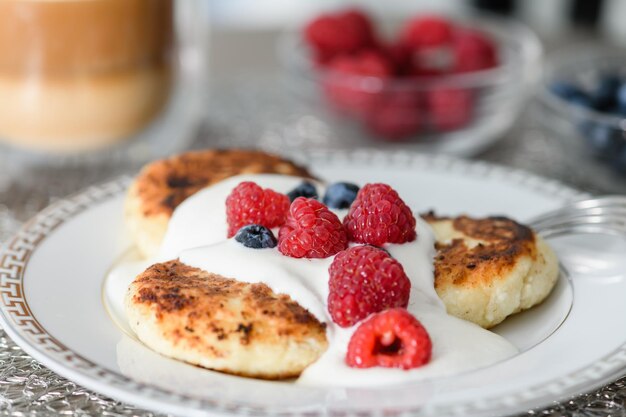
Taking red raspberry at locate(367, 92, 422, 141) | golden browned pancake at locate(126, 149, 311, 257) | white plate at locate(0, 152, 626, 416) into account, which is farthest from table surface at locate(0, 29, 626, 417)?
golden browned pancake at locate(126, 149, 311, 257)

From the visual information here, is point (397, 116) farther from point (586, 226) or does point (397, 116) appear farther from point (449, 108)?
point (586, 226)

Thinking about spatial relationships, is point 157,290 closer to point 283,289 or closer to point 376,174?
point 283,289

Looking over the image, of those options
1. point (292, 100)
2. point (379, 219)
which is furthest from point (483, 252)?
point (292, 100)

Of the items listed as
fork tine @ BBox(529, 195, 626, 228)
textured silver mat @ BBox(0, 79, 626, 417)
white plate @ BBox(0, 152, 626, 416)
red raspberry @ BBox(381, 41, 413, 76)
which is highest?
red raspberry @ BBox(381, 41, 413, 76)

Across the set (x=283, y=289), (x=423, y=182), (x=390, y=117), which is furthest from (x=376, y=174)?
(x=283, y=289)

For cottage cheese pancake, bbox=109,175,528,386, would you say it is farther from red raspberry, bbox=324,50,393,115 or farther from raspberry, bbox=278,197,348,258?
red raspberry, bbox=324,50,393,115

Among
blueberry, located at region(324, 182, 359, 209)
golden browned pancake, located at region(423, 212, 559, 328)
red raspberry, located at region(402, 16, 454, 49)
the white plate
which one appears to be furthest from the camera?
red raspberry, located at region(402, 16, 454, 49)

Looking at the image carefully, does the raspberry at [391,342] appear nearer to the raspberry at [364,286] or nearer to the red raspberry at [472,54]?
the raspberry at [364,286]
